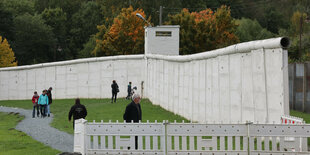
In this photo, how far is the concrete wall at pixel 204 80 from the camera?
16.3m

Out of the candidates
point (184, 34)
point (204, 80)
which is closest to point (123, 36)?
point (184, 34)

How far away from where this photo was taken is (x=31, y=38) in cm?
10088

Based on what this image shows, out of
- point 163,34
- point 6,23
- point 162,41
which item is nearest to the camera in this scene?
point 162,41

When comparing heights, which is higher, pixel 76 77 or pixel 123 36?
pixel 123 36

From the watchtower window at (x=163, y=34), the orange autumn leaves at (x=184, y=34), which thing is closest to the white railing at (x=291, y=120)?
the watchtower window at (x=163, y=34)

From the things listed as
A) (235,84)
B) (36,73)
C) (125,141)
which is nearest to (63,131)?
(235,84)

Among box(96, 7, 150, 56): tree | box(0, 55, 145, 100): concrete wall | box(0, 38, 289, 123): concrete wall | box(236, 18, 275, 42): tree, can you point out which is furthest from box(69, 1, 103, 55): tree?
box(0, 38, 289, 123): concrete wall

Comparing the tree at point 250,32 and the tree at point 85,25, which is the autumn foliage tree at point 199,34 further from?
the tree at point 85,25

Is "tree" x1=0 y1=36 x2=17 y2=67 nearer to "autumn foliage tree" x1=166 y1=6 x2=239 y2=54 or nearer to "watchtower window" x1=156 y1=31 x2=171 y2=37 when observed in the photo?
"autumn foliage tree" x1=166 y1=6 x2=239 y2=54

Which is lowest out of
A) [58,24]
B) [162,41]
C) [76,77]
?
[76,77]

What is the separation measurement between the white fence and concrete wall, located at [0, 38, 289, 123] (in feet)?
8.78

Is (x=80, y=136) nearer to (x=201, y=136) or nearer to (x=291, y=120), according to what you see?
(x=201, y=136)

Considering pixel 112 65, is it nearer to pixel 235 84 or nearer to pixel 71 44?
pixel 235 84

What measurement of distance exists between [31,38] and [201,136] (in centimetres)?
9112
